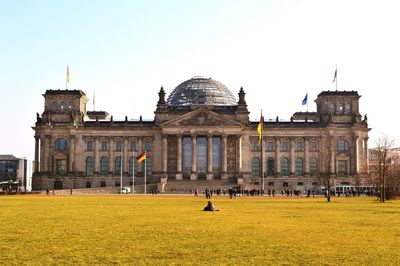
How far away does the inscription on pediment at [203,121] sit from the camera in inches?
5448

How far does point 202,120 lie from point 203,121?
1.11 feet

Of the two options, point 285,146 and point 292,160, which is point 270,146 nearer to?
point 285,146

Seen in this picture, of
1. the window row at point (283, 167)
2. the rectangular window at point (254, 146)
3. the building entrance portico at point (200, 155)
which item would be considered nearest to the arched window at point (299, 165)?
the window row at point (283, 167)

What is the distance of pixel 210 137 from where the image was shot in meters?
138

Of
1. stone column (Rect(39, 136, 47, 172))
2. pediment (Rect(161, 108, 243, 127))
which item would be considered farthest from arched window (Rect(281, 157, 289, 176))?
→ stone column (Rect(39, 136, 47, 172))

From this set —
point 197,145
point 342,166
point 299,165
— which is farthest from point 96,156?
point 342,166

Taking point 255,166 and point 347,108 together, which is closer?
point 255,166

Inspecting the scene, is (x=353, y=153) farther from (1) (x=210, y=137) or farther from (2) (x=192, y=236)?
(2) (x=192, y=236)

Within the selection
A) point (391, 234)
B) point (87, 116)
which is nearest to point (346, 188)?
point (87, 116)

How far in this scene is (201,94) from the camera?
152500 mm

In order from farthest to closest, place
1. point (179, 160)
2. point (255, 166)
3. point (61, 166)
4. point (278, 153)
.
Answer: point (255, 166), point (278, 153), point (61, 166), point (179, 160)

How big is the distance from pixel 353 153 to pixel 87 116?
228ft

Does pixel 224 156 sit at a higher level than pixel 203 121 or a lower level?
lower

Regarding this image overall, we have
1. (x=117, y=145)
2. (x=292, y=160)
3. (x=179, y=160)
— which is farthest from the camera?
(x=117, y=145)
